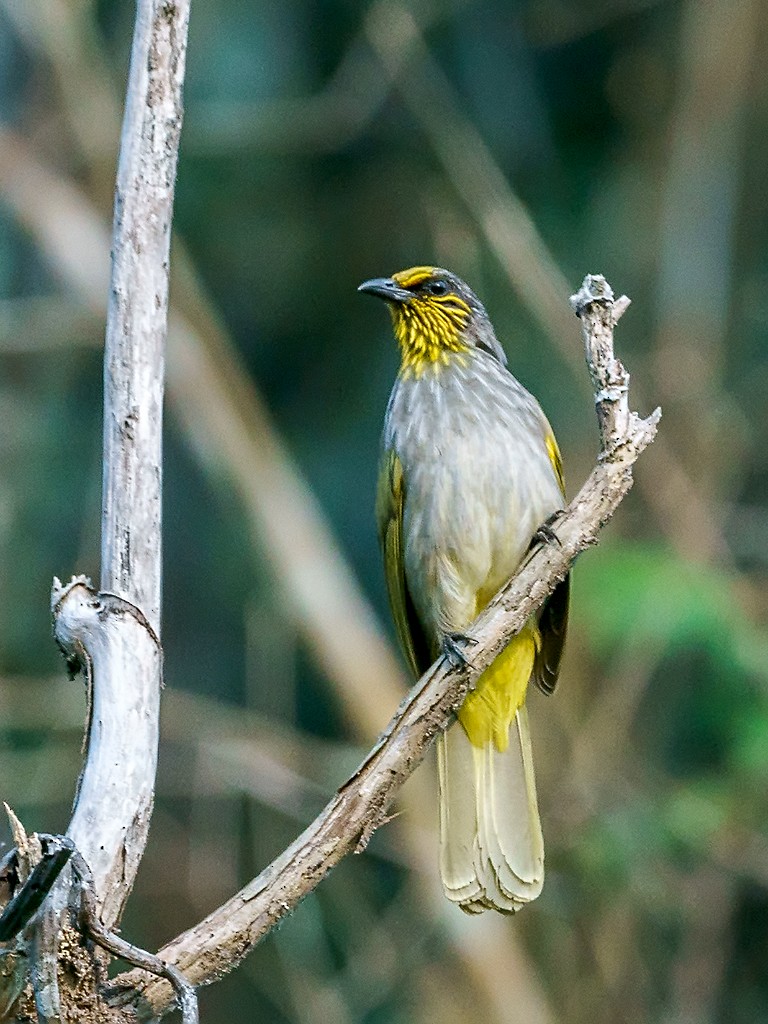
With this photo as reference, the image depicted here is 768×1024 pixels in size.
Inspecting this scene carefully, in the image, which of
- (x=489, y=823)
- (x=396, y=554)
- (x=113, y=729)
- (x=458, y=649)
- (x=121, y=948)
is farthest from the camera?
(x=396, y=554)

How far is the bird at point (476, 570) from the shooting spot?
159 inches

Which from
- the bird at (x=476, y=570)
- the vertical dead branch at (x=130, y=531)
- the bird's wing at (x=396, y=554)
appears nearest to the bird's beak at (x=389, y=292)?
the bird at (x=476, y=570)

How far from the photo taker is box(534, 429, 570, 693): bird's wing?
4332 mm

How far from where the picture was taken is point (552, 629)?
14.4 ft

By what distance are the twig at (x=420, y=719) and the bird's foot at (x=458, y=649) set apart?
0.01 meters

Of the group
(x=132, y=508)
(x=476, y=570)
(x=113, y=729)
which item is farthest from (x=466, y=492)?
(x=113, y=729)

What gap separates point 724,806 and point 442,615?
2684mm

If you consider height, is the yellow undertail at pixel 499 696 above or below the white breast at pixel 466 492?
below

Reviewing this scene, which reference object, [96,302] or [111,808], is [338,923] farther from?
[111,808]

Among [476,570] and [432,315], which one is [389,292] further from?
[476,570]

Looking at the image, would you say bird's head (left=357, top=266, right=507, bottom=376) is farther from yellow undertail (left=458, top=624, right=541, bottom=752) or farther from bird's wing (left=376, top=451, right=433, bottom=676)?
yellow undertail (left=458, top=624, right=541, bottom=752)

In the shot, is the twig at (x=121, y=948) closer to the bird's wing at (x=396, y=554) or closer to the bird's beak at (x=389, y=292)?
the bird's wing at (x=396, y=554)

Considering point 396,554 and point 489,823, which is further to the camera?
point 396,554

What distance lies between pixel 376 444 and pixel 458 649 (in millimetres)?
4995
